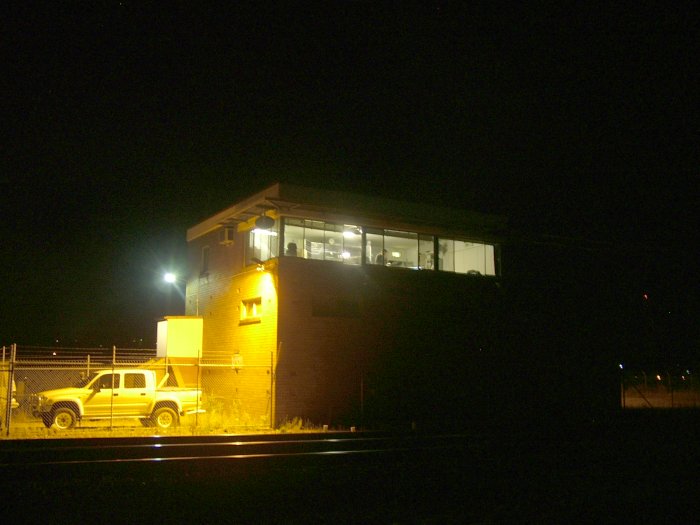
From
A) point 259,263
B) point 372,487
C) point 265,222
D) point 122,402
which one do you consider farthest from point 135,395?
point 372,487

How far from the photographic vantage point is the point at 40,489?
1095cm

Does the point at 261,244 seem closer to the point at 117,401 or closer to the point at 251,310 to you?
the point at 251,310

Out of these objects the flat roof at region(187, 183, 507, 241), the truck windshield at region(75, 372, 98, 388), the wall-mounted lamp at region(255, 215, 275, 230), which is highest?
the flat roof at region(187, 183, 507, 241)

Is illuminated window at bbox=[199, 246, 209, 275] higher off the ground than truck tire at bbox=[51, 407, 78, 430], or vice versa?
illuminated window at bbox=[199, 246, 209, 275]

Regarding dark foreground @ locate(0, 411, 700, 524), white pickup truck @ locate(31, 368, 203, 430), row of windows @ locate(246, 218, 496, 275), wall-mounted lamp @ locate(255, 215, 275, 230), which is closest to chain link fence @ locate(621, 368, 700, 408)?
row of windows @ locate(246, 218, 496, 275)

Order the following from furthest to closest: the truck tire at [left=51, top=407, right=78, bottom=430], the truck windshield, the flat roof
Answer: the flat roof → the truck windshield → the truck tire at [left=51, top=407, right=78, bottom=430]

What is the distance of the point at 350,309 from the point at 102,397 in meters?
8.72

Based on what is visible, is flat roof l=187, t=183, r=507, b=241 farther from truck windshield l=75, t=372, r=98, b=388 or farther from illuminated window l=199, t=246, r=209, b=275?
truck windshield l=75, t=372, r=98, b=388

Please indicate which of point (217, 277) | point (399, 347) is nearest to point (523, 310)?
point (399, 347)

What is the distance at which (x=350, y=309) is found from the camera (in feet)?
80.0

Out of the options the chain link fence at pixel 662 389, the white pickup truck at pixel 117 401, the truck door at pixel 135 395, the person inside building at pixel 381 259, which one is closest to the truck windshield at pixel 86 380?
the white pickup truck at pixel 117 401

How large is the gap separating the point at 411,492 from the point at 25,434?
12.1 m

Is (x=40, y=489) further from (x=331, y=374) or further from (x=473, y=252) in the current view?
(x=473, y=252)

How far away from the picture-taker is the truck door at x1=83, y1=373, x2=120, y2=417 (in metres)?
20.3
